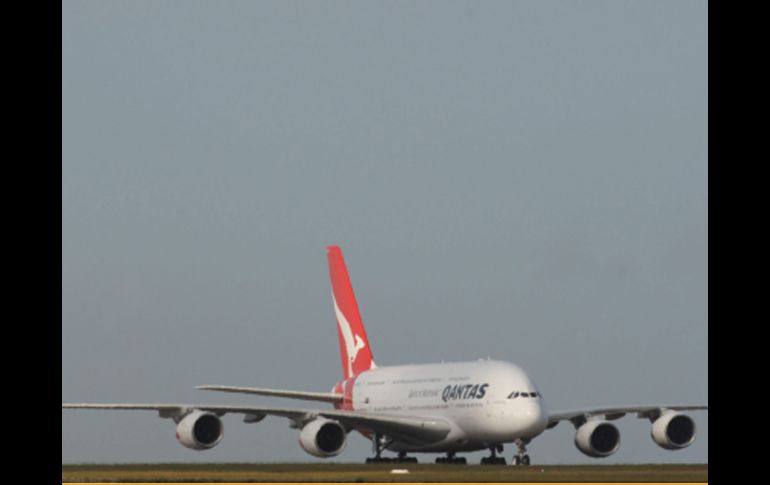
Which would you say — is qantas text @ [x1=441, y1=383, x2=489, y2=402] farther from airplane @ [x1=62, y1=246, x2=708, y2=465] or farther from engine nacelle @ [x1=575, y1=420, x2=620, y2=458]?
engine nacelle @ [x1=575, y1=420, x2=620, y2=458]

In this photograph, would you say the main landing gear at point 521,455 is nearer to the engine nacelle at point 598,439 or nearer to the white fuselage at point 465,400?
the white fuselage at point 465,400

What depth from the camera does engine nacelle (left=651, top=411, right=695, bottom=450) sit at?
53.8m

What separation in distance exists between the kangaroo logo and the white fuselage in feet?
15.2

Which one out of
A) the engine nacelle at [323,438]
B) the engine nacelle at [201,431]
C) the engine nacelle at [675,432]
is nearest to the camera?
the engine nacelle at [201,431]

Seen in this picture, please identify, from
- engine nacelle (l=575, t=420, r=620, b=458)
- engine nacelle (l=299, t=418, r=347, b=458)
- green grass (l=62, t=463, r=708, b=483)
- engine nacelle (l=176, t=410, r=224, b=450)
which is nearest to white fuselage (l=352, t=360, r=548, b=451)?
engine nacelle (l=575, t=420, r=620, b=458)

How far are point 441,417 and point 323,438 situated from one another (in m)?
4.45

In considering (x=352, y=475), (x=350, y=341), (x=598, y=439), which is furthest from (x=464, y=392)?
(x=350, y=341)

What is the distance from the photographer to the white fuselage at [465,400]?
1970 inches

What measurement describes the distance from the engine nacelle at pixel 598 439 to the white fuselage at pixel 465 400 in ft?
11.5

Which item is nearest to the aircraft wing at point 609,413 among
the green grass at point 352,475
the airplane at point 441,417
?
the airplane at point 441,417
